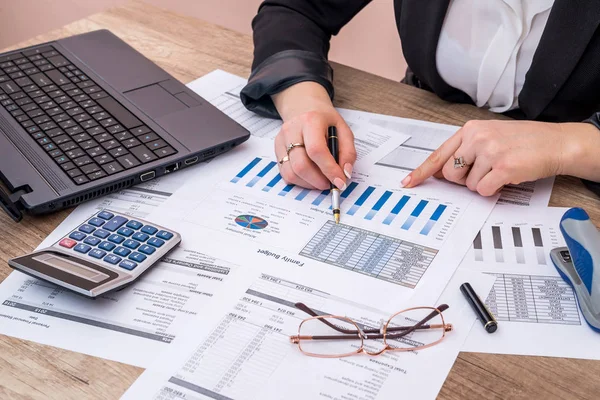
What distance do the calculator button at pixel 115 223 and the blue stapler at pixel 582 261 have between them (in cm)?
54

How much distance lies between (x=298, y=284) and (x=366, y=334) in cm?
11

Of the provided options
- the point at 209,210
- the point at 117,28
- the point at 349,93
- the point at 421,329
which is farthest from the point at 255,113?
the point at 421,329

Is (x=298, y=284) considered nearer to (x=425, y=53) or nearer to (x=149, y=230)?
(x=149, y=230)

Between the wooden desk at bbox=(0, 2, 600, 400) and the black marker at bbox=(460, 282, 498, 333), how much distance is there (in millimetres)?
36

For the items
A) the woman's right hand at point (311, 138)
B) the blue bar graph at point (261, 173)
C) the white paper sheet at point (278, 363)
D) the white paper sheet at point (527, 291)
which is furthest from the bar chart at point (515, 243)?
the blue bar graph at point (261, 173)

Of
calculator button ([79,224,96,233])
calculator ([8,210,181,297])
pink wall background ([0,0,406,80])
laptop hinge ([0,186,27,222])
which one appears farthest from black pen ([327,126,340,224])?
pink wall background ([0,0,406,80])

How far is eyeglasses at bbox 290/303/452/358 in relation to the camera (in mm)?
683

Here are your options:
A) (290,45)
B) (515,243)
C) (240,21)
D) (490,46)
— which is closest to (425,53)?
(490,46)

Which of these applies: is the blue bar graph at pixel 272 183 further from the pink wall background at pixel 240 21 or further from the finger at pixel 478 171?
the pink wall background at pixel 240 21

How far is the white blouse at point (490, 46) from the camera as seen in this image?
108cm

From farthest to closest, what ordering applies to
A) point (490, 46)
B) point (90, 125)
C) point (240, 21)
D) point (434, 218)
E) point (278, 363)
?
1. point (240, 21)
2. point (490, 46)
3. point (90, 125)
4. point (434, 218)
5. point (278, 363)

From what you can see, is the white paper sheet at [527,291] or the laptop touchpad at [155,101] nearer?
the white paper sheet at [527,291]

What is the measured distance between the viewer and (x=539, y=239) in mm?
844

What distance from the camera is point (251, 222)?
0.86 m
